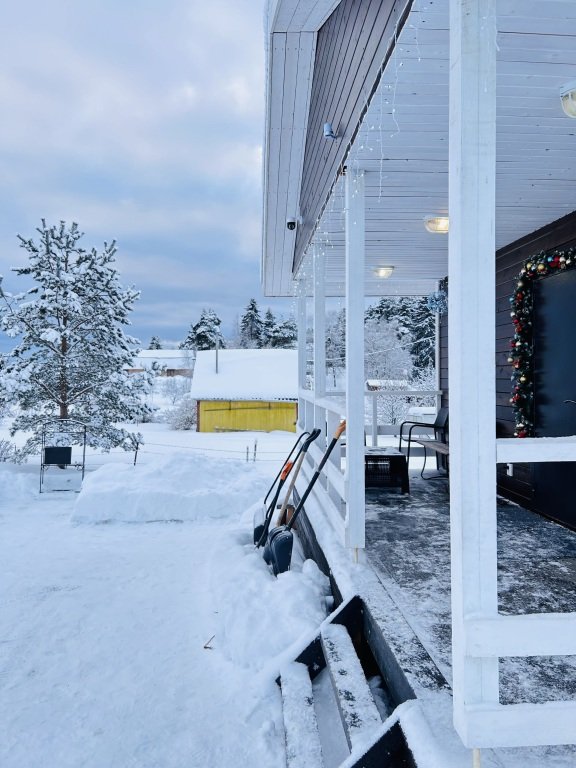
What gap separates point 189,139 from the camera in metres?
17.1

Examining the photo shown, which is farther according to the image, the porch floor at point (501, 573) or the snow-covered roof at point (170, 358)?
the snow-covered roof at point (170, 358)

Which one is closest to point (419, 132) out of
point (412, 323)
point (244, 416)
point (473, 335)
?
point (473, 335)

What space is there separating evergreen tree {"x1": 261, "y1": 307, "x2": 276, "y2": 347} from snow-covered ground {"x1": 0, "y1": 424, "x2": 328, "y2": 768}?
32.2 m

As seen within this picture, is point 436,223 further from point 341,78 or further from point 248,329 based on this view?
point 248,329

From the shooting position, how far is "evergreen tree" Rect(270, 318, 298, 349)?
34.4 m

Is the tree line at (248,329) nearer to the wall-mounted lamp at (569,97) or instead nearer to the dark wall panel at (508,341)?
the dark wall panel at (508,341)

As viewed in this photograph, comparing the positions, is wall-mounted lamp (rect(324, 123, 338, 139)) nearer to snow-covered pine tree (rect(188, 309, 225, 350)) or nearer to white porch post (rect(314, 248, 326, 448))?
white porch post (rect(314, 248, 326, 448))

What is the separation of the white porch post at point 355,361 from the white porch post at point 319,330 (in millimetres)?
1539

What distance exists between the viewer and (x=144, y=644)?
9.90ft

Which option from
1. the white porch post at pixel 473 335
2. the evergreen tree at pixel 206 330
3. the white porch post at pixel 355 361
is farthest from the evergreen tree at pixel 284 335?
the white porch post at pixel 473 335

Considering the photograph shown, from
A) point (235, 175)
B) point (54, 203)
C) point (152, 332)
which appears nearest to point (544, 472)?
point (235, 175)

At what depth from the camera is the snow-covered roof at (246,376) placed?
867 inches

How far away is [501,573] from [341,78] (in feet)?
10.7

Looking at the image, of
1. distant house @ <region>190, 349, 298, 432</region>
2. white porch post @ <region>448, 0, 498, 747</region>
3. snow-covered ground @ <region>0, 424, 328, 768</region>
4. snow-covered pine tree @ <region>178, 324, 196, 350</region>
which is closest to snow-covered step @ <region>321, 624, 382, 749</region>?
snow-covered ground @ <region>0, 424, 328, 768</region>
